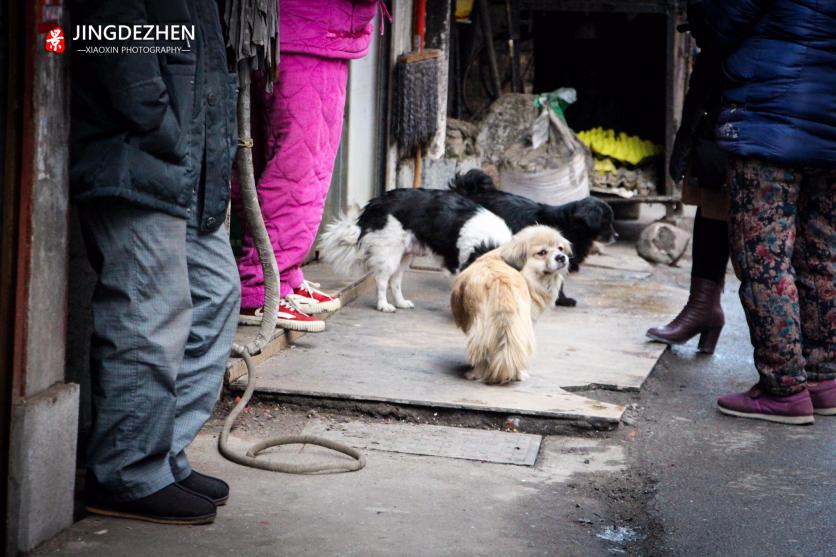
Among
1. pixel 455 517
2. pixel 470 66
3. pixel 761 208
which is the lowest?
pixel 455 517

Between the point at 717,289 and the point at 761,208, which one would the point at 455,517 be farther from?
the point at 717,289

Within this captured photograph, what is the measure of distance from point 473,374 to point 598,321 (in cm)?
177

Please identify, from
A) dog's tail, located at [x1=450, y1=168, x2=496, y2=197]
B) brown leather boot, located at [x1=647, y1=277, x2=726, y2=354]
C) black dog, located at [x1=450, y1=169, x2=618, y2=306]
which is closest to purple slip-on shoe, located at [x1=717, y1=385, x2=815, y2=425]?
brown leather boot, located at [x1=647, y1=277, x2=726, y2=354]

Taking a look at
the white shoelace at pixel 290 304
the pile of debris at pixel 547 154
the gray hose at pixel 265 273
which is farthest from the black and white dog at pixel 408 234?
the pile of debris at pixel 547 154

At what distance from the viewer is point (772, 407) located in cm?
455

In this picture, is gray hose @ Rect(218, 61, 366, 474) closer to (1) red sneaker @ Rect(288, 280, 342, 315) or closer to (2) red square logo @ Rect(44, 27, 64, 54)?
(2) red square logo @ Rect(44, 27, 64, 54)

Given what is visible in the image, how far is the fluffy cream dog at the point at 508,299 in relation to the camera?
466 cm

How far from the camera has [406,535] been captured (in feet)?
10.2

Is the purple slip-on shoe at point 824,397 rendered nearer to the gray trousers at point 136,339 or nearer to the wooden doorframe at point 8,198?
the gray trousers at point 136,339

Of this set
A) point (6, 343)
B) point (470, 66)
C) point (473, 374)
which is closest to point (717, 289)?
point (473, 374)

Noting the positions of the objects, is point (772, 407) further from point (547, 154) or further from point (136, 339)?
point (547, 154)

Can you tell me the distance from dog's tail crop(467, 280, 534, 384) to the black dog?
2120 mm

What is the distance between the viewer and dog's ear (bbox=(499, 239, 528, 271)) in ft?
16.7

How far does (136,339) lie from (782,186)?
2.66 meters
